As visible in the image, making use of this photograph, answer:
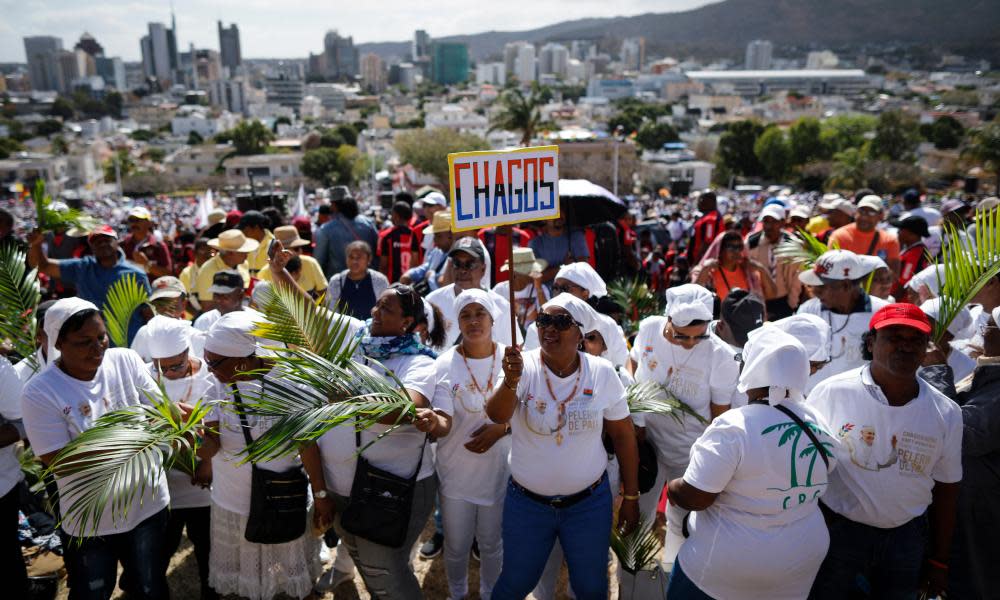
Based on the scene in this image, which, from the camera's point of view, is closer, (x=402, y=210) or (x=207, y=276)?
(x=207, y=276)

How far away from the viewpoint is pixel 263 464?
3.15m

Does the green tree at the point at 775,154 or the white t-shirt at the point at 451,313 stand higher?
the white t-shirt at the point at 451,313

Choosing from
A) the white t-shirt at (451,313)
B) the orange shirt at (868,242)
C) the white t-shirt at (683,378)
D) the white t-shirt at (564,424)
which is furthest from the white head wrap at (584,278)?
the orange shirt at (868,242)

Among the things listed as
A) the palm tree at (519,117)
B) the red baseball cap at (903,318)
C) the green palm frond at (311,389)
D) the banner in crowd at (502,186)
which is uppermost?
the palm tree at (519,117)

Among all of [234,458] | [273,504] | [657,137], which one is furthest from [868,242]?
[657,137]

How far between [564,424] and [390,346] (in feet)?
3.10

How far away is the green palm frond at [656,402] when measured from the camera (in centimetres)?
326

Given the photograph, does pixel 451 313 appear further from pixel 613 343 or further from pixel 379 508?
pixel 379 508

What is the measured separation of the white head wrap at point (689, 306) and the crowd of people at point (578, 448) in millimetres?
11

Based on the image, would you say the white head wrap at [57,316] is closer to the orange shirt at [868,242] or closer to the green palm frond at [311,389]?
the green palm frond at [311,389]

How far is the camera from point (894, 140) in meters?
75.0

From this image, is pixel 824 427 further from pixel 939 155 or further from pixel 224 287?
pixel 939 155

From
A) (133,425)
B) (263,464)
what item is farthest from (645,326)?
(133,425)

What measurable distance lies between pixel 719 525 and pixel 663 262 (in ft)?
21.9
